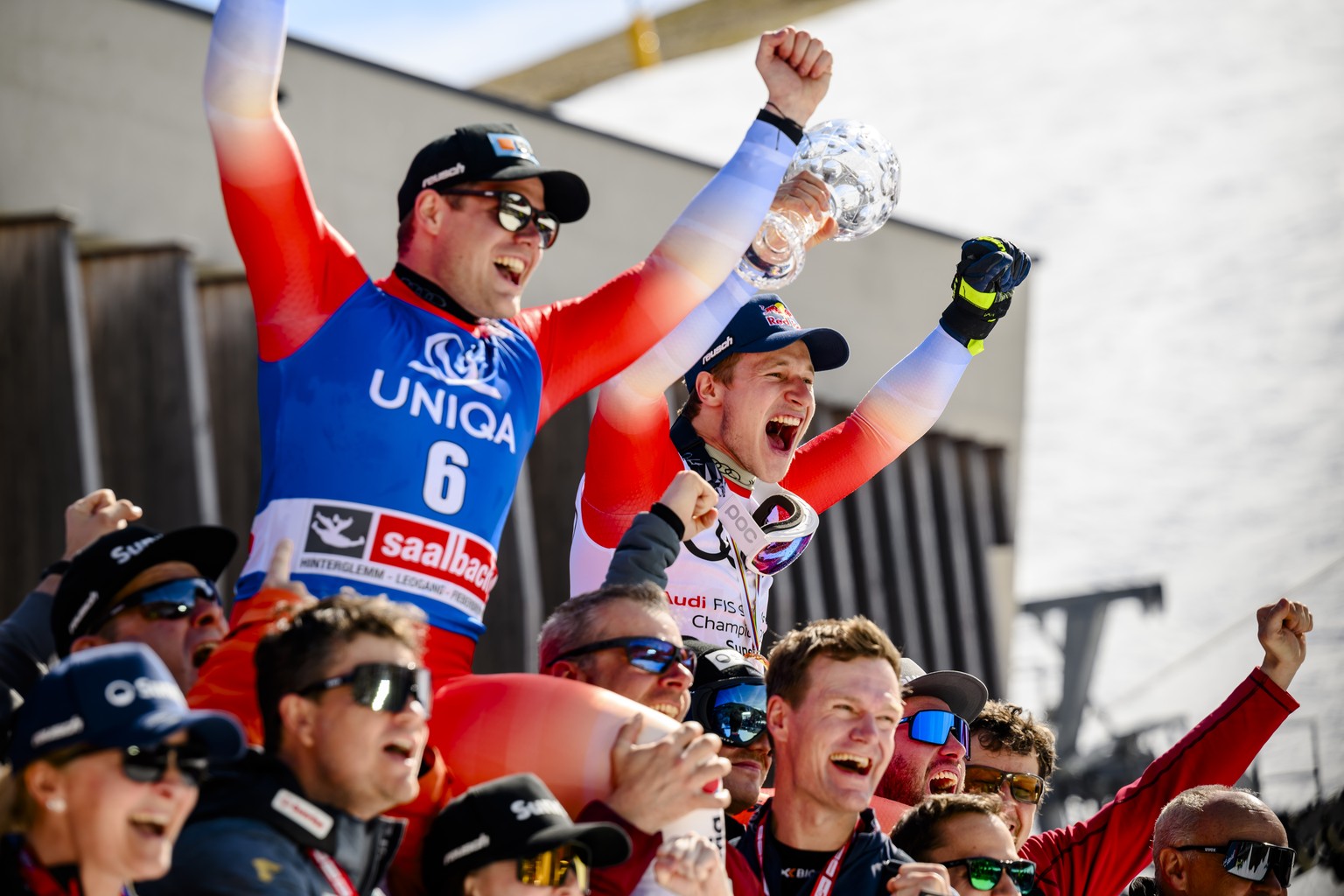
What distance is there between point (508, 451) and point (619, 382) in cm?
75

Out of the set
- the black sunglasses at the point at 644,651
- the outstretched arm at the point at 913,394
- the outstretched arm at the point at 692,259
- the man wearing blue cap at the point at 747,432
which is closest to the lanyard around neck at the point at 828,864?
the black sunglasses at the point at 644,651

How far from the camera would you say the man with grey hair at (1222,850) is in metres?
5.14

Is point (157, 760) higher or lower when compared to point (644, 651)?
lower

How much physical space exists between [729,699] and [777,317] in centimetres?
138

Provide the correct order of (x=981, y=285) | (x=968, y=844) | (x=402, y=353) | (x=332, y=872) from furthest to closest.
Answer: (x=981, y=285), (x=968, y=844), (x=402, y=353), (x=332, y=872)

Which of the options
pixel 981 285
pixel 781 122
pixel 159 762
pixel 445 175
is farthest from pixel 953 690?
pixel 159 762

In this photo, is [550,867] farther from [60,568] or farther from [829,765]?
[60,568]

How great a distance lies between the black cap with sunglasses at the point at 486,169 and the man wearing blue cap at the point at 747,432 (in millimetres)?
648

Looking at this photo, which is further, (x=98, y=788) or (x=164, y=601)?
(x=164, y=601)

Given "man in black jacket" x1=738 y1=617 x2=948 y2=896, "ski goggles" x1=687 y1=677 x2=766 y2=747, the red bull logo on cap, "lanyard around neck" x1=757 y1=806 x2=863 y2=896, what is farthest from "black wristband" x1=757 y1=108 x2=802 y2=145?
"lanyard around neck" x1=757 y1=806 x2=863 y2=896

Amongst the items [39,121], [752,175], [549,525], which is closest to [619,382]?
[752,175]

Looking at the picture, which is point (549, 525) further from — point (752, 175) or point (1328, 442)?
point (1328, 442)

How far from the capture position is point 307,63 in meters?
12.0

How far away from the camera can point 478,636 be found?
4.15 meters
